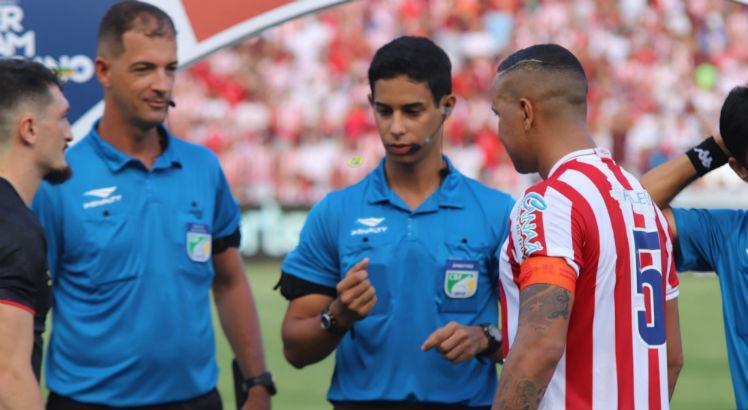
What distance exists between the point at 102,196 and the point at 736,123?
2.29 m

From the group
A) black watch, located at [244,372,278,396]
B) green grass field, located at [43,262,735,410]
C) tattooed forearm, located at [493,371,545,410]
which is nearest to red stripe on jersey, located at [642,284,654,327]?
tattooed forearm, located at [493,371,545,410]

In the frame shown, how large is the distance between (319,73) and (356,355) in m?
16.3

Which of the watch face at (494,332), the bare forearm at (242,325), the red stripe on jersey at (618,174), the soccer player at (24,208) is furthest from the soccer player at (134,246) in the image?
the red stripe on jersey at (618,174)

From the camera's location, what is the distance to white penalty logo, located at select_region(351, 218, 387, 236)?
4.09 metres

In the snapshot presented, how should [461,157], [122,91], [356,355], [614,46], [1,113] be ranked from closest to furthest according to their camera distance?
[1,113]
[356,355]
[122,91]
[461,157]
[614,46]

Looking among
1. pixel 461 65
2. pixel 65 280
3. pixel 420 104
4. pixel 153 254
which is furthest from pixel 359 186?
pixel 461 65

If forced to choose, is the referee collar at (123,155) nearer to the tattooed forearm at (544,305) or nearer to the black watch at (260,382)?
the black watch at (260,382)

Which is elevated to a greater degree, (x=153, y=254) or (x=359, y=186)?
(x=359, y=186)

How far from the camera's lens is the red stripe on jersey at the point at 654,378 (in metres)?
3.29

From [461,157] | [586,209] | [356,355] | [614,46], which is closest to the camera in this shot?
[586,209]

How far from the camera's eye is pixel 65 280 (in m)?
4.25

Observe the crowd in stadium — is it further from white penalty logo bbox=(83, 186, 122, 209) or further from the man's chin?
the man's chin

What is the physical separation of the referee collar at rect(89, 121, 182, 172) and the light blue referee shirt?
1924 millimetres

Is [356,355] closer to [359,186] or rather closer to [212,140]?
[359,186]
